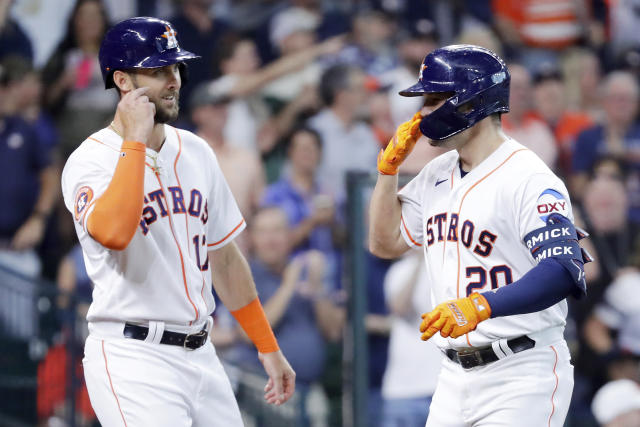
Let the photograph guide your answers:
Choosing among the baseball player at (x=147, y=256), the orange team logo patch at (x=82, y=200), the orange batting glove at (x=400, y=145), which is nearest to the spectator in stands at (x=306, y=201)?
the orange batting glove at (x=400, y=145)

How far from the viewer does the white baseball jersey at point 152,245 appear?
112 inches

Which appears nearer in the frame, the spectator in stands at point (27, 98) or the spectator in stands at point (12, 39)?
the spectator in stands at point (27, 98)

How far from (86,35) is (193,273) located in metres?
3.77

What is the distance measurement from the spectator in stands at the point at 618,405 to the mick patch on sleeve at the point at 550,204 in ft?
11.3

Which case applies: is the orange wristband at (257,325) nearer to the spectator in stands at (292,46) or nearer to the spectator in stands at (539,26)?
the spectator in stands at (292,46)

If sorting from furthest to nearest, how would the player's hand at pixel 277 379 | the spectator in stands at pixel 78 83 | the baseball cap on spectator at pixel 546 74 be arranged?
the baseball cap on spectator at pixel 546 74, the spectator in stands at pixel 78 83, the player's hand at pixel 277 379

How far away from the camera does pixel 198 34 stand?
21.9ft

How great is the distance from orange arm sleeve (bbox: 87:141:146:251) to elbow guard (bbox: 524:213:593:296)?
119cm

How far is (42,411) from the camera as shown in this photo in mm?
5395

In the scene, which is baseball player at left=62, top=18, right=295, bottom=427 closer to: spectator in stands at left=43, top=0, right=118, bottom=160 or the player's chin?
the player's chin

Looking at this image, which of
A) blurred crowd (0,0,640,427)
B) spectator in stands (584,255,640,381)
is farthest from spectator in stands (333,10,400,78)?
spectator in stands (584,255,640,381)

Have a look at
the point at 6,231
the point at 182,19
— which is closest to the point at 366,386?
the point at 6,231

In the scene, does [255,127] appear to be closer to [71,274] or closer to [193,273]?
[71,274]

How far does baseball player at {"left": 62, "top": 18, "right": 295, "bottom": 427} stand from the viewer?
2.79 meters
